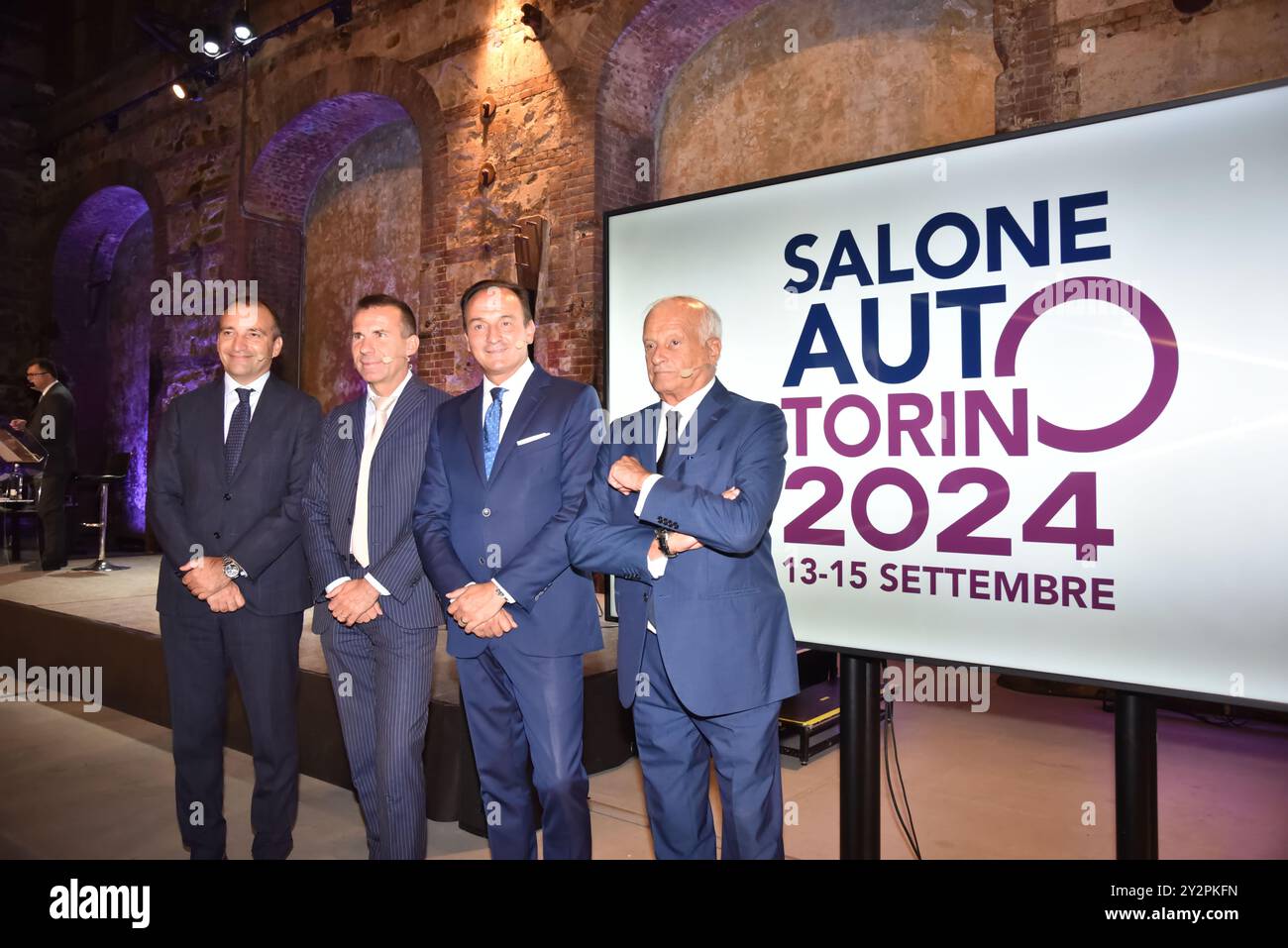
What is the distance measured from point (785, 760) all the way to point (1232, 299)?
8.23ft

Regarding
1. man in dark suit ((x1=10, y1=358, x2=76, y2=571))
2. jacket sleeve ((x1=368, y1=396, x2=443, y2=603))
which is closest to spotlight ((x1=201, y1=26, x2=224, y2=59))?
man in dark suit ((x1=10, y1=358, x2=76, y2=571))

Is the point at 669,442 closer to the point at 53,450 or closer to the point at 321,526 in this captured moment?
the point at 321,526

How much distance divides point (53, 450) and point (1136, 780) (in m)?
7.25

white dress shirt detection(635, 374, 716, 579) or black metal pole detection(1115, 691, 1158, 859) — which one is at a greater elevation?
white dress shirt detection(635, 374, 716, 579)

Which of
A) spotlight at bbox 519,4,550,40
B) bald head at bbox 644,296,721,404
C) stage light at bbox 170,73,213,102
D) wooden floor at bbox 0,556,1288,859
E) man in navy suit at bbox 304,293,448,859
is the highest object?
stage light at bbox 170,73,213,102

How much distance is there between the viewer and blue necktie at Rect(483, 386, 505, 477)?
2.14 meters

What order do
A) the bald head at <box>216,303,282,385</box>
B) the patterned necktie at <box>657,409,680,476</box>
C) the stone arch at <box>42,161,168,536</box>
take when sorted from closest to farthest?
1. the patterned necktie at <box>657,409,680,476</box>
2. the bald head at <box>216,303,282,385</box>
3. the stone arch at <box>42,161,168,536</box>

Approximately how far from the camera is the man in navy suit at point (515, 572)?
2020mm

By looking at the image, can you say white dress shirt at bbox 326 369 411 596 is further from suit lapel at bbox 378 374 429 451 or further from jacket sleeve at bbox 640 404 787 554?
jacket sleeve at bbox 640 404 787 554

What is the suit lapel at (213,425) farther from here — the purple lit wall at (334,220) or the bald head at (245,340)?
the purple lit wall at (334,220)

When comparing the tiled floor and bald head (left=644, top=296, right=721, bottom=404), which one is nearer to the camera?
bald head (left=644, top=296, right=721, bottom=404)

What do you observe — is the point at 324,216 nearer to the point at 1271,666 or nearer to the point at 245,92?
the point at 245,92

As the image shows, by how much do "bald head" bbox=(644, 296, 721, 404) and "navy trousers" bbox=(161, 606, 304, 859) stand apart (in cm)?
131

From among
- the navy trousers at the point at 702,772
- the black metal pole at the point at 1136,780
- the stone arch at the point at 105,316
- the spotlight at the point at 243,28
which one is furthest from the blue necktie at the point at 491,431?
the stone arch at the point at 105,316
